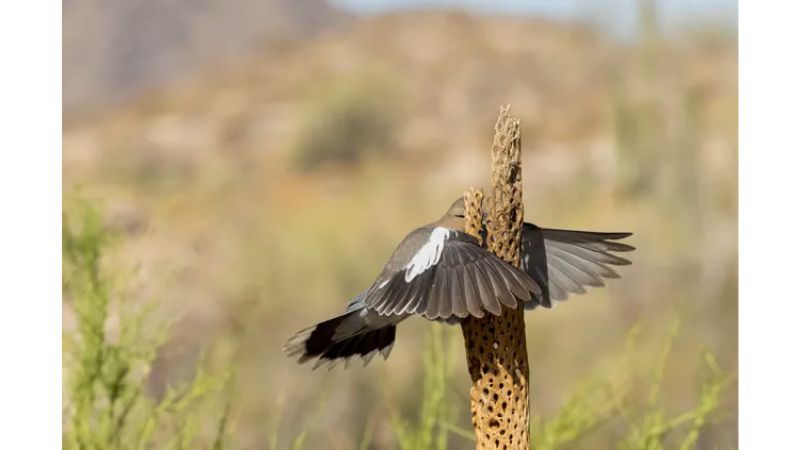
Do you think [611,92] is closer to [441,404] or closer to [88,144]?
[441,404]

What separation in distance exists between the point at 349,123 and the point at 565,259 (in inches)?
216

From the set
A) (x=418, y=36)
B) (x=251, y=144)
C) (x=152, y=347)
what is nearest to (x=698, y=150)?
(x=152, y=347)

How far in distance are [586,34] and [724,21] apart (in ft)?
3.69

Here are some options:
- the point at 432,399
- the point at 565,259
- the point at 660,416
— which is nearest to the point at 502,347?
the point at 565,259

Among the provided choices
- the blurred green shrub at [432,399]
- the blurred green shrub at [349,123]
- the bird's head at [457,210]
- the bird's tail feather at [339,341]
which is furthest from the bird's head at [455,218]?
the blurred green shrub at [349,123]

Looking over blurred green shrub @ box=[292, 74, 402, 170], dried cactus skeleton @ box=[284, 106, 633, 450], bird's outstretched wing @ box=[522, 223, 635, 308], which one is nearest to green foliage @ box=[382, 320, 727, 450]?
bird's outstretched wing @ box=[522, 223, 635, 308]

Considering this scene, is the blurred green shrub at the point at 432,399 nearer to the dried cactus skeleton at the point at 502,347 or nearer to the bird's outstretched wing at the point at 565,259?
the bird's outstretched wing at the point at 565,259

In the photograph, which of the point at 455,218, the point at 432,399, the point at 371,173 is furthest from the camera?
the point at 371,173

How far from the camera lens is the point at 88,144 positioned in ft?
22.3

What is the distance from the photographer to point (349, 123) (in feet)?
21.8

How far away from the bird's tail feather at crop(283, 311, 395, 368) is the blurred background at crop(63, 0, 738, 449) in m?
0.35

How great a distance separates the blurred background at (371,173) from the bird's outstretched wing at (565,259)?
42 centimetres

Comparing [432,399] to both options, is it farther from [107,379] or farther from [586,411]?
[107,379]

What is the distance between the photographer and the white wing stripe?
1062mm
